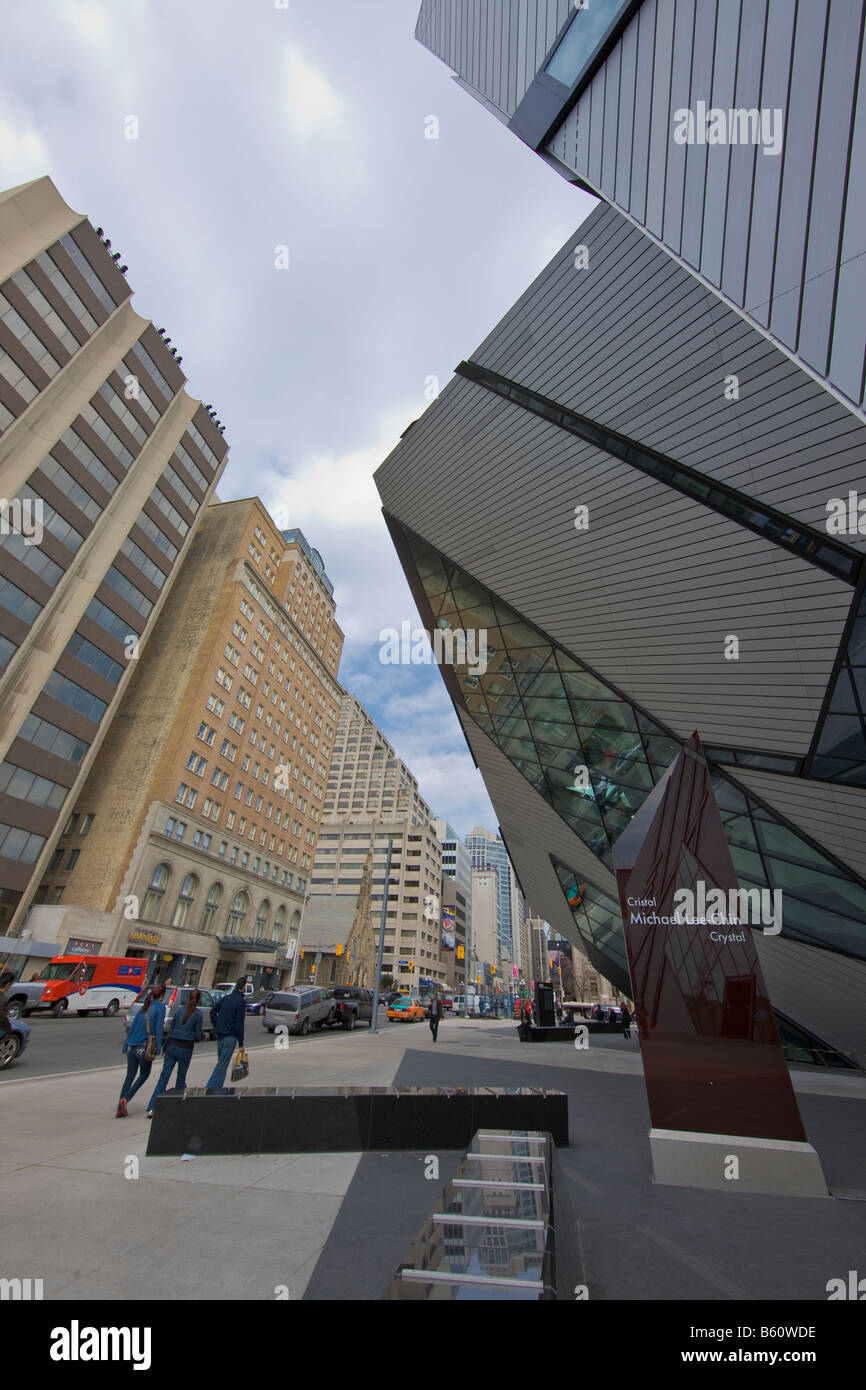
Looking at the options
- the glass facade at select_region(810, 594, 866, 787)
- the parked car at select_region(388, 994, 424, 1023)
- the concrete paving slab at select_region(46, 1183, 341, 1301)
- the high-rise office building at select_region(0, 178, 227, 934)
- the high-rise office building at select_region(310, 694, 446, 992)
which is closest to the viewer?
the concrete paving slab at select_region(46, 1183, 341, 1301)

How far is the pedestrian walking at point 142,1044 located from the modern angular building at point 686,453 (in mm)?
10533

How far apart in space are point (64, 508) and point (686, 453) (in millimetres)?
43902

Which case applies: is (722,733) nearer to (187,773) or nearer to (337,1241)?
(337,1241)

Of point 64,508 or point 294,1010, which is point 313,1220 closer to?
point 294,1010

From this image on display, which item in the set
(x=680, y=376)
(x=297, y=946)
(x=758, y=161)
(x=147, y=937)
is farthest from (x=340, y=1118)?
(x=297, y=946)

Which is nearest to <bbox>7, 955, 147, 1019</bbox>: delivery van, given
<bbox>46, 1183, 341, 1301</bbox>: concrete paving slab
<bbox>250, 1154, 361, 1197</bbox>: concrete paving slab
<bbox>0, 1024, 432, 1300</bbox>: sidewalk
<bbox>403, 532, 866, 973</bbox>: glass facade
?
<bbox>0, 1024, 432, 1300</bbox>: sidewalk

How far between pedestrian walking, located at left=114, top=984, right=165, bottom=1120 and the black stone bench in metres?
1.86

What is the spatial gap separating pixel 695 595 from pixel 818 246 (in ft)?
25.1

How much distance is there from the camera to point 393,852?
112 m

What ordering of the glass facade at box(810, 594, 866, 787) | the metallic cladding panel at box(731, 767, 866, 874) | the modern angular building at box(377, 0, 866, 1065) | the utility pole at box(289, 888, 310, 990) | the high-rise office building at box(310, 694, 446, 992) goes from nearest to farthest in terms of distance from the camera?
the modern angular building at box(377, 0, 866, 1065) → the glass facade at box(810, 594, 866, 787) → the metallic cladding panel at box(731, 767, 866, 874) → the utility pole at box(289, 888, 310, 990) → the high-rise office building at box(310, 694, 446, 992)

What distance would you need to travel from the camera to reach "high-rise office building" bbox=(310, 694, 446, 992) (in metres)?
100

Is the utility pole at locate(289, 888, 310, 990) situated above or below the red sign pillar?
above

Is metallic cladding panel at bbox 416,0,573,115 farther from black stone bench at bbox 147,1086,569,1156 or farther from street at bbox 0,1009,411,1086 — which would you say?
street at bbox 0,1009,411,1086
